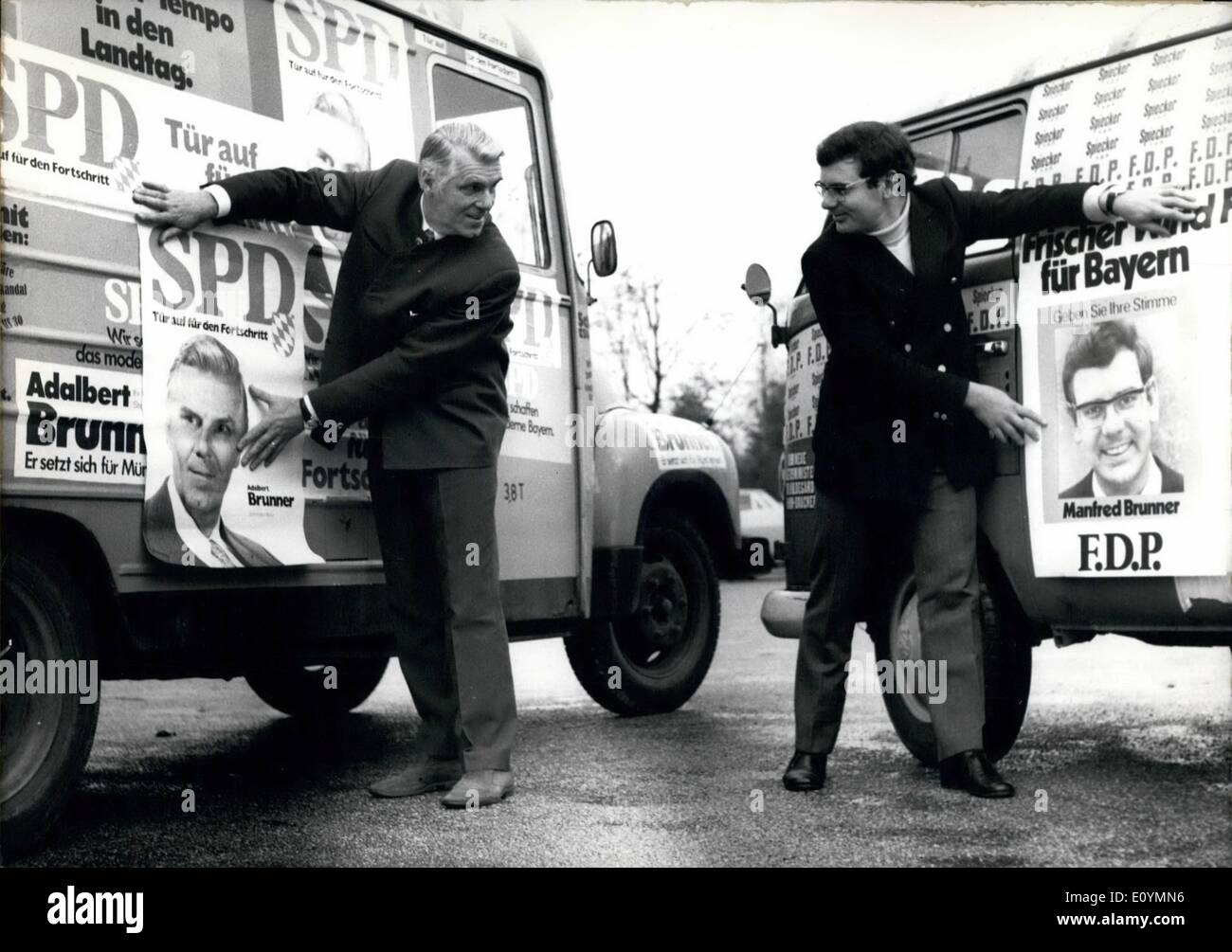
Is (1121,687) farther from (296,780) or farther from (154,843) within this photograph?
(154,843)

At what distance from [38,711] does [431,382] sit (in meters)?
1.46

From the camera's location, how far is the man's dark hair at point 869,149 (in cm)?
504

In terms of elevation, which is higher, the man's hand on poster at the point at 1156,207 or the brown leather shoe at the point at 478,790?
the man's hand on poster at the point at 1156,207

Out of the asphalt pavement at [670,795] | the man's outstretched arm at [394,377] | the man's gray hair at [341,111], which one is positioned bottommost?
the asphalt pavement at [670,795]

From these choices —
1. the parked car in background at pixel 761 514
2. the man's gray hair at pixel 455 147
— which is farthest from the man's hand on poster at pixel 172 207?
the parked car in background at pixel 761 514

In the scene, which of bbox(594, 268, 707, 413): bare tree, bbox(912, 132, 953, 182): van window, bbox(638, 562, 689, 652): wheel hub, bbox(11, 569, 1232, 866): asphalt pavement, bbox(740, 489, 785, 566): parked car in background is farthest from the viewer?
bbox(740, 489, 785, 566): parked car in background

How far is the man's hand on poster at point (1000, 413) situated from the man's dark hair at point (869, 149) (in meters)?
0.71

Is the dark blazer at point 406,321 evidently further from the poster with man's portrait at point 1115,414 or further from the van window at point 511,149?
the poster with man's portrait at point 1115,414

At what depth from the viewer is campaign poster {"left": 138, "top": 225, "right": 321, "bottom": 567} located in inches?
180

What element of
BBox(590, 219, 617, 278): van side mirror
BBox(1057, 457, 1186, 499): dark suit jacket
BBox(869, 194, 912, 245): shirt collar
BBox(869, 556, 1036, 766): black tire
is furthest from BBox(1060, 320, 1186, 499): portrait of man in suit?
BBox(590, 219, 617, 278): van side mirror

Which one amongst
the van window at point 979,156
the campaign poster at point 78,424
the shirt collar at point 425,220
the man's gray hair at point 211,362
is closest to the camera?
the campaign poster at point 78,424

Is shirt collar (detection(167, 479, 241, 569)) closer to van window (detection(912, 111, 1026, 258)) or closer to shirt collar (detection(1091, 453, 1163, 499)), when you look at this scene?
van window (detection(912, 111, 1026, 258))

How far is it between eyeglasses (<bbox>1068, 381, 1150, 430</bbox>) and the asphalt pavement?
3.68 feet
